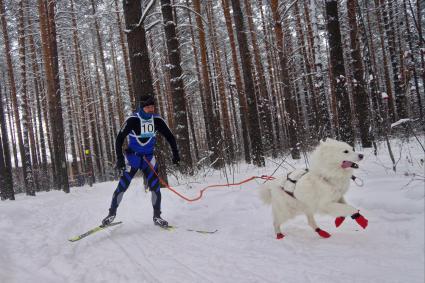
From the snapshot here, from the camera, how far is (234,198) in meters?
5.67

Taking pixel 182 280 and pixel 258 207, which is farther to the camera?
pixel 258 207

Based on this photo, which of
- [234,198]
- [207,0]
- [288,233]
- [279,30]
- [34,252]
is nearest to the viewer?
[288,233]

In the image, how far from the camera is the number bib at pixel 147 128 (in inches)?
208

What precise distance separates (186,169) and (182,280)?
6.43m

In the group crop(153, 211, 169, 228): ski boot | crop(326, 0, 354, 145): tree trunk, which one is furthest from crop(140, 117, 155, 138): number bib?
crop(326, 0, 354, 145): tree trunk

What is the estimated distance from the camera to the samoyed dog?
348cm

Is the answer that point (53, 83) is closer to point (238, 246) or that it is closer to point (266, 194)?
point (266, 194)

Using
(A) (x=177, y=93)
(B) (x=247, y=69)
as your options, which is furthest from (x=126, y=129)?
(B) (x=247, y=69)

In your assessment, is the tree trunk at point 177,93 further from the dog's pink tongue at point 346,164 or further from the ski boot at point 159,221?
the dog's pink tongue at point 346,164

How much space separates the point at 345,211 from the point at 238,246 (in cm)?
121

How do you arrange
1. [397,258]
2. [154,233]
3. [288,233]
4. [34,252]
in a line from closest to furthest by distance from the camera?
1. [397,258]
2. [288,233]
3. [34,252]
4. [154,233]

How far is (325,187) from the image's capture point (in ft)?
11.6

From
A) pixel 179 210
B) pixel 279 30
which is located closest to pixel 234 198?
pixel 179 210

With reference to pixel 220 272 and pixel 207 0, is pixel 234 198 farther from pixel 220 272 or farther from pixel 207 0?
pixel 207 0
